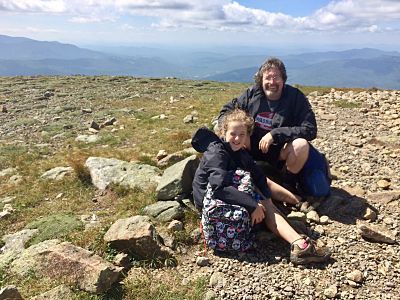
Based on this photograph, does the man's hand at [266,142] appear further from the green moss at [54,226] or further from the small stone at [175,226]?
the green moss at [54,226]

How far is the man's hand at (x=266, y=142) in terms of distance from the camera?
27.6 ft

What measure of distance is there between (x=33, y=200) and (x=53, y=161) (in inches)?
150

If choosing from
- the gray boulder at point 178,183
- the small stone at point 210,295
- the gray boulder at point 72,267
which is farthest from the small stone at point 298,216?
the gray boulder at point 72,267

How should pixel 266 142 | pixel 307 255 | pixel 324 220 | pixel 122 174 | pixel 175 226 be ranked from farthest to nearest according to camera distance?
pixel 122 174
pixel 266 142
pixel 324 220
pixel 175 226
pixel 307 255

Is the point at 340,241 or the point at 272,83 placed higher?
the point at 272,83

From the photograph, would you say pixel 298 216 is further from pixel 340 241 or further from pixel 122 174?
pixel 122 174

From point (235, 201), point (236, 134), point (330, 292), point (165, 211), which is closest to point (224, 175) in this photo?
point (235, 201)

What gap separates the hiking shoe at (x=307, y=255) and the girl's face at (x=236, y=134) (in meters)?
2.29

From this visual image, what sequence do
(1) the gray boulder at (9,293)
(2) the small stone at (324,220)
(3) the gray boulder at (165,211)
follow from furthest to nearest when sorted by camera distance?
(3) the gray boulder at (165,211), (2) the small stone at (324,220), (1) the gray boulder at (9,293)

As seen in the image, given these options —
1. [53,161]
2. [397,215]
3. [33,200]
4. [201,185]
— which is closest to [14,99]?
[53,161]

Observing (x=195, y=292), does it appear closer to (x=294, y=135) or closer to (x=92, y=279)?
(x=92, y=279)

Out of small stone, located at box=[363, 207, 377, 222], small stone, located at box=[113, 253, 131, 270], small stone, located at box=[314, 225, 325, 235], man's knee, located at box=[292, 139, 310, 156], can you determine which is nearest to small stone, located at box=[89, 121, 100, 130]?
small stone, located at box=[113, 253, 131, 270]

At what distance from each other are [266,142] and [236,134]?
114 centimetres

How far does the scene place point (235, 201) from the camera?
724cm
